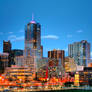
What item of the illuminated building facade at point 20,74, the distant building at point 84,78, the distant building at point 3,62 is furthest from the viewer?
the distant building at point 3,62

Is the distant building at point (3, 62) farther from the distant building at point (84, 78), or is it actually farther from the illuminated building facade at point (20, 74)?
the distant building at point (84, 78)

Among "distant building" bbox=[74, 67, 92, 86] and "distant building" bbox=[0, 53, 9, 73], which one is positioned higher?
"distant building" bbox=[0, 53, 9, 73]

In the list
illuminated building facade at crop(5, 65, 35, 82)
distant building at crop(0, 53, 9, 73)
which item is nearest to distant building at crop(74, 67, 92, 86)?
illuminated building facade at crop(5, 65, 35, 82)

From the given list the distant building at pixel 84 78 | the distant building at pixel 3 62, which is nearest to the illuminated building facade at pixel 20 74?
the distant building at pixel 84 78

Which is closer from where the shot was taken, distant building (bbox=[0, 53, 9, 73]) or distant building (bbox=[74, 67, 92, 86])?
distant building (bbox=[74, 67, 92, 86])

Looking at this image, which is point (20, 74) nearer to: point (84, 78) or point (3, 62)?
point (84, 78)

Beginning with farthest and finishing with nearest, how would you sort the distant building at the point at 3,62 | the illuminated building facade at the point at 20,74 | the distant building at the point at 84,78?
1. the distant building at the point at 3,62
2. the distant building at the point at 84,78
3. the illuminated building facade at the point at 20,74

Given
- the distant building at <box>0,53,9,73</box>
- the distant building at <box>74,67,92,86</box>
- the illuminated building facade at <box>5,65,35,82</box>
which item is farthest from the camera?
the distant building at <box>0,53,9,73</box>

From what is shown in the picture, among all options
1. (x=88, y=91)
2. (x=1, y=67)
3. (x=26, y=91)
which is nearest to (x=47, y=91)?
(x=26, y=91)

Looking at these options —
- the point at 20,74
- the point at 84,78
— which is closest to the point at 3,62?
the point at 20,74

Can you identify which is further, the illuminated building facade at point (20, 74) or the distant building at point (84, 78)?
the distant building at point (84, 78)

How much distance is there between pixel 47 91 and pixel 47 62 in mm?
93212

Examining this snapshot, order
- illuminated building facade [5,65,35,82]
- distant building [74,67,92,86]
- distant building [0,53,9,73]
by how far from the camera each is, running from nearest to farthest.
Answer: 1. illuminated building facade [5,65,35,82]
2. distant building [74,67,92,86]
3. distant building [0,53,9,73]

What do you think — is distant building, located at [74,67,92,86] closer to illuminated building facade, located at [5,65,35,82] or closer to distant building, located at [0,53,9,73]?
illuminated building facade, located at [5,65,35,82]
